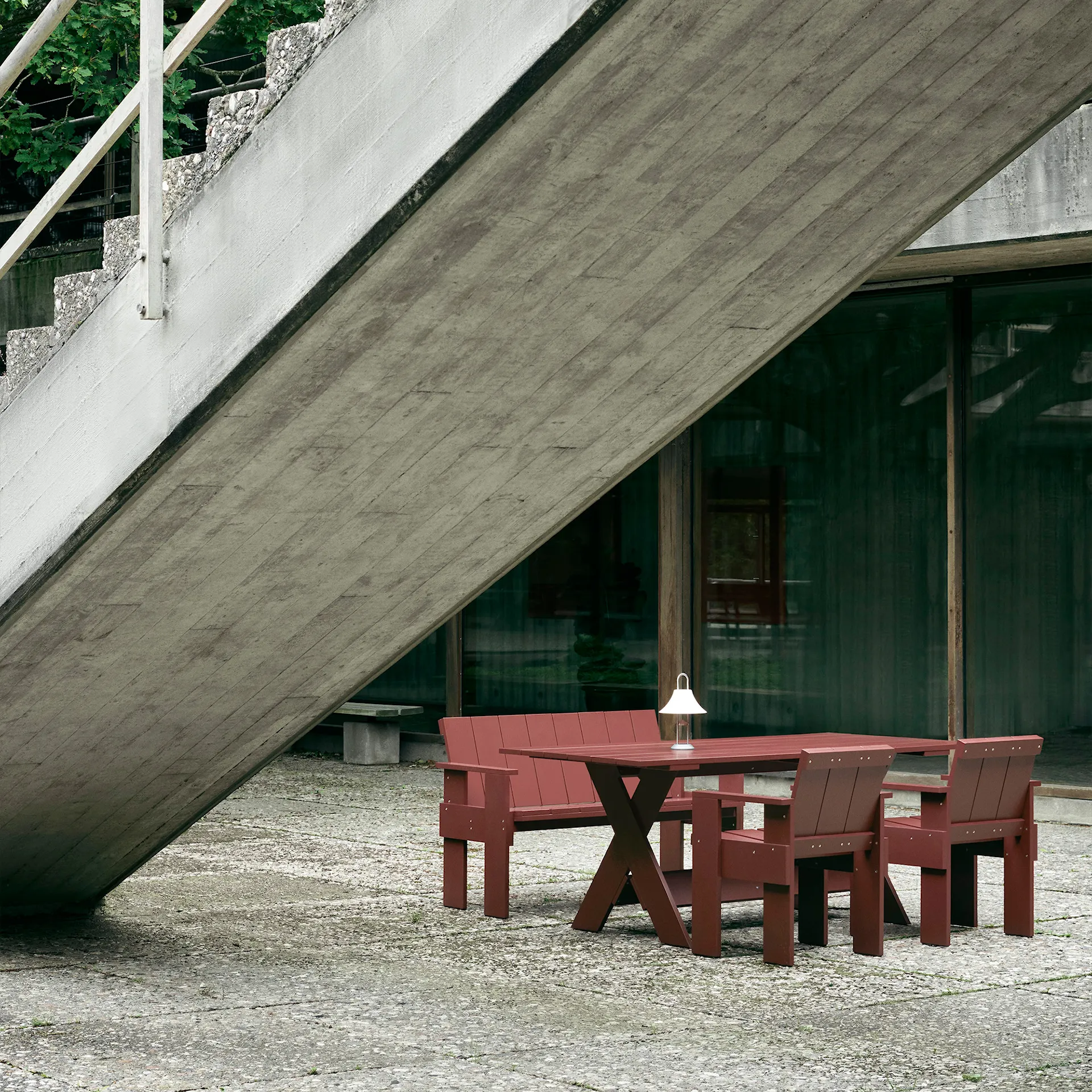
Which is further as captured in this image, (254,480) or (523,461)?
(523,461)

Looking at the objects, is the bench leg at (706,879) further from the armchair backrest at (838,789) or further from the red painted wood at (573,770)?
the red painted wood at (573,770)

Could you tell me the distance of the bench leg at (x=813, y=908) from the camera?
24.4 feet

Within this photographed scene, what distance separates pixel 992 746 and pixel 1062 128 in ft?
16.4

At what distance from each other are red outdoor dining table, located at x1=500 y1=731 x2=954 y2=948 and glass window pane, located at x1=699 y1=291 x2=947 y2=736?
5.53 meters

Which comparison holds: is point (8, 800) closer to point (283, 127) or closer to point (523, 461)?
point (523, 461)

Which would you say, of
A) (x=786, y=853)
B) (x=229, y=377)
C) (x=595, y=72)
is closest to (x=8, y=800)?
(x=229, y=377)

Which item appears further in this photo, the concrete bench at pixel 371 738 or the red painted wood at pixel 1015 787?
the concrete bench at pixel 371 738

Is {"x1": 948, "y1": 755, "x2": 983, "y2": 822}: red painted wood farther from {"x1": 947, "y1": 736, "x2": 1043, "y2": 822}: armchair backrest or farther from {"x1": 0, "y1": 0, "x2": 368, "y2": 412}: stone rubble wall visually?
{"x1": 0, "y1": 0, "x2": 368, "y2": 412}: stone rubble wall

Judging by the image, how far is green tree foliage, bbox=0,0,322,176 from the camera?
500 inches

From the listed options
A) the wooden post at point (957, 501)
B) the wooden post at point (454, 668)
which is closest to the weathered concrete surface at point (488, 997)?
the wooden post at point (957, 501)

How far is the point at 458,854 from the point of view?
8.30 metres

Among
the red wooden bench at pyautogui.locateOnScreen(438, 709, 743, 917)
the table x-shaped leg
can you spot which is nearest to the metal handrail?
the table x-shaped leg

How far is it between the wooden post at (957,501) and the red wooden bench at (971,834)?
5.00 metres

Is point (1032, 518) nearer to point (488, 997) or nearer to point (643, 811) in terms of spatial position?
point (643, 811)
